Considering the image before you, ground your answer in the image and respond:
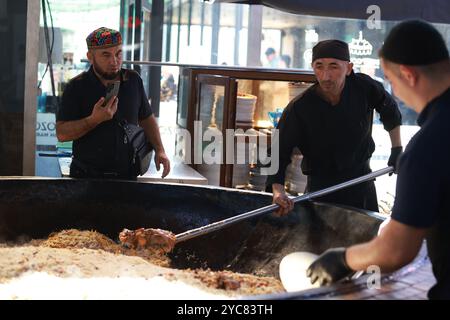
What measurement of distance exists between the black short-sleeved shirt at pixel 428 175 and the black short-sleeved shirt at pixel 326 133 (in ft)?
5.79

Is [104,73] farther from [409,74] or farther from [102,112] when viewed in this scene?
[409,74]

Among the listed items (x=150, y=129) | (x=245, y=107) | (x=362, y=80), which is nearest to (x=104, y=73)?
(x=150, y=129)

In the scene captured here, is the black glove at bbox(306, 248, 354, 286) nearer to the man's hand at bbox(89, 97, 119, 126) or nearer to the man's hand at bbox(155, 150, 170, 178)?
the man's hand at bbox(89, 97, 119, 126)

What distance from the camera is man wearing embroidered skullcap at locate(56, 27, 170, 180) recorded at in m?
3.97

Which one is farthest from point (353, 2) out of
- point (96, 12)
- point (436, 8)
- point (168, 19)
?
point (168, 19)

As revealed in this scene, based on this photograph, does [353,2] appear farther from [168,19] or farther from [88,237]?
[168,19]

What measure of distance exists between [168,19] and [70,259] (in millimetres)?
5872

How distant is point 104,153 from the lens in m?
4.01

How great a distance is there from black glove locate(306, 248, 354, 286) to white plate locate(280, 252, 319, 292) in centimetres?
73

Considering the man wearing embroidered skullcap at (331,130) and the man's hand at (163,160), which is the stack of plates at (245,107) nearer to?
the man's hand at (163,160)

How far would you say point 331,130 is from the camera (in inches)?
147

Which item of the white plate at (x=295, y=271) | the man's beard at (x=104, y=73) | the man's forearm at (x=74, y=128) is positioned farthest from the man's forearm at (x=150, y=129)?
the white plate at (x=295, y=271)

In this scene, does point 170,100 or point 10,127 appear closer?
point 10,127

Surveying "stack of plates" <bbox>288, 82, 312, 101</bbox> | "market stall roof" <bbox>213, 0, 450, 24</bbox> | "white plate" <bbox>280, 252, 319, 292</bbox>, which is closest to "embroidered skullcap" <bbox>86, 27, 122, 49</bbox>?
"market stall roof" <bbox>213, 0, 450, 24</bbox>
